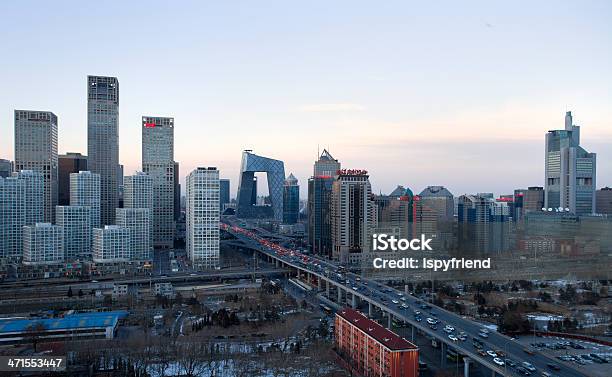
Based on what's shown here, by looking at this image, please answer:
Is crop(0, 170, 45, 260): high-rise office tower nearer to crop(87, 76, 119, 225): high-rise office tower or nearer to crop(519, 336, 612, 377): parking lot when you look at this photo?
crop(87, 76, 119, 225): high-rise office tower

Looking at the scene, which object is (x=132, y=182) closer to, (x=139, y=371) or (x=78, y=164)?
(x=78, y=164)

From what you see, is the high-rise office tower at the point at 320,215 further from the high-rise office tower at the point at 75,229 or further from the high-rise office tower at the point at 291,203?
the high-rise office tower at the point at 291,203

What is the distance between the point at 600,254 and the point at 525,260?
109 inches

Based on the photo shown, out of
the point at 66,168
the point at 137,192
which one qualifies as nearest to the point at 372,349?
the point at 137,192

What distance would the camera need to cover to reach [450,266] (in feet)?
54.6

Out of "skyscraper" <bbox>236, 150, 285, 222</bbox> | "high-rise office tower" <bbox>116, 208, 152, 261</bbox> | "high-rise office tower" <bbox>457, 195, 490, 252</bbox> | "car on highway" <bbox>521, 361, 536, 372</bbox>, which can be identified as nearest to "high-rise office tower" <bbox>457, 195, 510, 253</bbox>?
"high-rise office tower" <bbox>457, 195, 490, 252</bbox>

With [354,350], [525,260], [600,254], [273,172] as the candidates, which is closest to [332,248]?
[525,260]

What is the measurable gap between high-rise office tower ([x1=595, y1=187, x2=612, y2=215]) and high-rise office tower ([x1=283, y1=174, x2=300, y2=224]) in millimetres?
18233

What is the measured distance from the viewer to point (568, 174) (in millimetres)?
28047

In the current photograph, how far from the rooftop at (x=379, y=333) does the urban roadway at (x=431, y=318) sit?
79 cm

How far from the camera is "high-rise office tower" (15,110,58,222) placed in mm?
22719

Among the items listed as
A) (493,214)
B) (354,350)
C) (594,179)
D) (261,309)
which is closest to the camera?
(354,350)

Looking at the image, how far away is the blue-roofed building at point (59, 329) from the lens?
9.59 metres

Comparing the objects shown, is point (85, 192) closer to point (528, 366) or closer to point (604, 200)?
point (528, 366)
